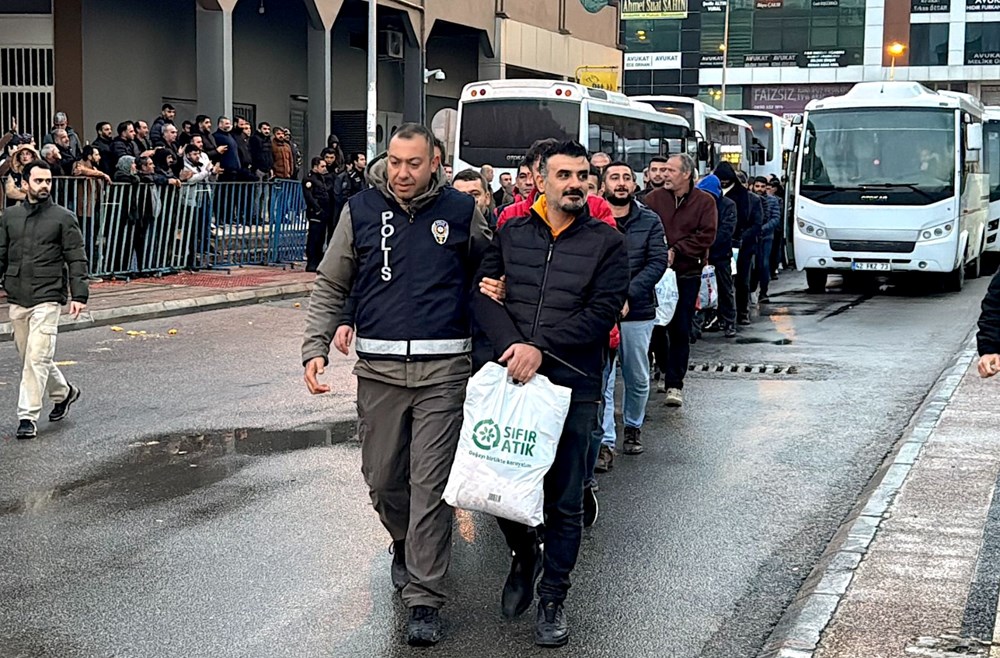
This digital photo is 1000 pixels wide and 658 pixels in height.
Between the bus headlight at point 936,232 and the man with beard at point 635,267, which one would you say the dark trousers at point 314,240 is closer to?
the bus headlight at point 936,232

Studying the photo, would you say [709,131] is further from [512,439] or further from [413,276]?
[512,439]

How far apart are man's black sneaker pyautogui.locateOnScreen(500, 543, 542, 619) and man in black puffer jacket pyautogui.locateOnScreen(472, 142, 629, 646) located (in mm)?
169

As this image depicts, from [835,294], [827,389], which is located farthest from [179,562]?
[835,294]

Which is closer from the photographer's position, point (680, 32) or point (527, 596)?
point (527, 596)

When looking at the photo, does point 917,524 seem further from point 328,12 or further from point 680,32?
point 680,32

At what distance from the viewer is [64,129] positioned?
18.5m

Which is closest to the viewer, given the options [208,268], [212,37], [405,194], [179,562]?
[405,194]

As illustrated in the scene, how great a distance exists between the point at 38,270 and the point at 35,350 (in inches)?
21.6

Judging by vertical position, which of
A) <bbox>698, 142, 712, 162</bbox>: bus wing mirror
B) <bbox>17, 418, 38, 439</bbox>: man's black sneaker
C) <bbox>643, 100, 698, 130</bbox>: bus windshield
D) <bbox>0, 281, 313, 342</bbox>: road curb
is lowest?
<bbox>17, 418, 38, 439</bbox>: man's black sneaker

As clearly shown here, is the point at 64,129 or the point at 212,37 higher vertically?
the point at 212,37

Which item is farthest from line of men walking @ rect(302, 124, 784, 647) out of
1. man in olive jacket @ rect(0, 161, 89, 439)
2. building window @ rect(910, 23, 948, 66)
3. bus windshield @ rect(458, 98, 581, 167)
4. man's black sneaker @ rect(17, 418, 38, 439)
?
building window @ rect(910, 23, 948, 66)

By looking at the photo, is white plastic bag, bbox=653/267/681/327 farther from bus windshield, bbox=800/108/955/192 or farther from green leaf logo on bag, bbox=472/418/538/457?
bus windshield, bbox=800/108/955/192

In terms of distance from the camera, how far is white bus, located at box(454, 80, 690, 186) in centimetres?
2436

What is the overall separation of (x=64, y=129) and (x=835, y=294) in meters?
11.5
